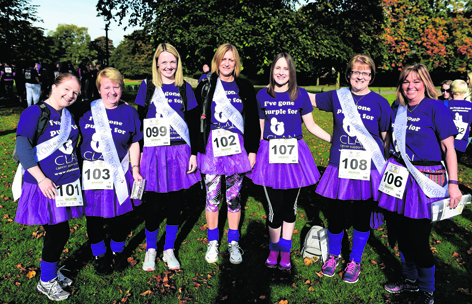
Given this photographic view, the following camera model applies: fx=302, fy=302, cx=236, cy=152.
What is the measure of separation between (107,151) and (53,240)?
968 mm

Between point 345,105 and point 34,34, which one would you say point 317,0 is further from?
point 34,34

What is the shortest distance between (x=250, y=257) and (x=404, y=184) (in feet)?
6.60

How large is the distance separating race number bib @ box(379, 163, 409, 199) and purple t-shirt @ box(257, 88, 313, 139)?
37.6 inches

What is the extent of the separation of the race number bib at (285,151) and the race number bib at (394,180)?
89 centimetres

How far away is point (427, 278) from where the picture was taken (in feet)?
9.50

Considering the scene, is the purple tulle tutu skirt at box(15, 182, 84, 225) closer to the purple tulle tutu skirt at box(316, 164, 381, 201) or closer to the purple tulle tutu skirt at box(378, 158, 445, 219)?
the purple tulle tutu skirt at box(316, 164, 381, 201)

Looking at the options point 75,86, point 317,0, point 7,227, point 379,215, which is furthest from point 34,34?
point 379,215

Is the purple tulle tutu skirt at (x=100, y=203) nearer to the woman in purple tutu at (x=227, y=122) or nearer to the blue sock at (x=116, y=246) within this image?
the blue sock at (x=116, y=246)

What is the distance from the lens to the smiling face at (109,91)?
2.99 meters

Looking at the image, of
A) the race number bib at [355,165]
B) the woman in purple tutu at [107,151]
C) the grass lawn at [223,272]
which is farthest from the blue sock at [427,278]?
the woman in purple tutu at [107,151]

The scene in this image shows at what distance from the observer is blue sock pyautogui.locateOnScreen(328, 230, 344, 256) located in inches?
134

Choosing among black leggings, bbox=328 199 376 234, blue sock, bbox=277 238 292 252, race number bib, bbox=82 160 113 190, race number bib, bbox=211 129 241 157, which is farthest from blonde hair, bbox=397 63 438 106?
race number bib, bbox=82 160 113 190

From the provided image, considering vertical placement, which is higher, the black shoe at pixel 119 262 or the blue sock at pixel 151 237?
the blue sock at pixel 151 237

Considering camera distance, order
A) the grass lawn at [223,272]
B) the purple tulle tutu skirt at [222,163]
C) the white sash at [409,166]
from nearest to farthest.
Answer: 1. the white sash at [409,166]
2. the grass lawn at [223,272]
3. the purple tulle tutu skirt at [222,163]
